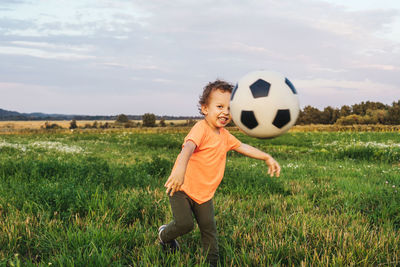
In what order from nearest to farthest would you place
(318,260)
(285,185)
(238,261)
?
(318,260) → (238,261) → (285,185)

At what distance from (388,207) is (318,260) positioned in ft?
8.38

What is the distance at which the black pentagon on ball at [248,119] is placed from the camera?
299 cm

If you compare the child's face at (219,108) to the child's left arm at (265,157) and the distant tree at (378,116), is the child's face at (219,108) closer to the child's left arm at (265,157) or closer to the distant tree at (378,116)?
the child's left arm at (265,157)

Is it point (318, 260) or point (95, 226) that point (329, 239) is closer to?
point (318, 260)

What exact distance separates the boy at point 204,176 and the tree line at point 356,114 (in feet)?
172

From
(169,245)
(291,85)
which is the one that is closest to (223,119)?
(291,85)

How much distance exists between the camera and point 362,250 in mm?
3189

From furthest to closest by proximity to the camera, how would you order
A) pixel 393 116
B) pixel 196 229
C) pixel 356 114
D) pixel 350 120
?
pixel 356 114, pixel 350 120, pixel 393 116, pixel 196 229

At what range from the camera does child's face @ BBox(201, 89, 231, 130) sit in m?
3.31

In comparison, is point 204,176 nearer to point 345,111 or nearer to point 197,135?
point 197,135

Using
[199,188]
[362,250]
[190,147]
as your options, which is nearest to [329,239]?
[362,250]

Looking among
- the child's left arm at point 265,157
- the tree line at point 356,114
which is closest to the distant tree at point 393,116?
the tree line at point 356,114

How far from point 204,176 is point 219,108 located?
77 cm

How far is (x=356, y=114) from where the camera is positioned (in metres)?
60.7
